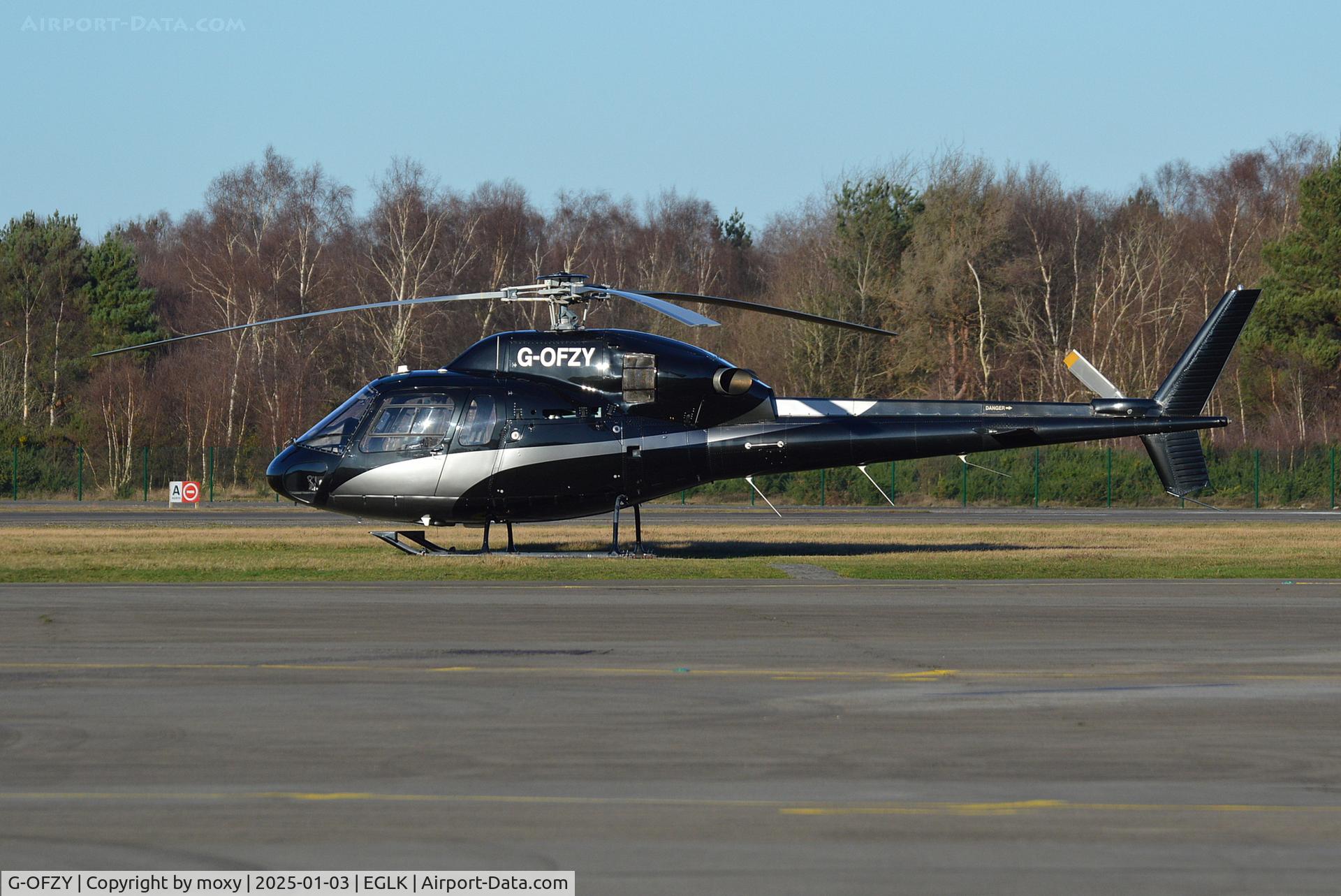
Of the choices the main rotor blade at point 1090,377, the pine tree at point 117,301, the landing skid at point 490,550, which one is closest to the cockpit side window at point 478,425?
the landing skid at point 490,550

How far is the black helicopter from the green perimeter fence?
26602 millimetres

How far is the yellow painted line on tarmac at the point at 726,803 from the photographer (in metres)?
6.94

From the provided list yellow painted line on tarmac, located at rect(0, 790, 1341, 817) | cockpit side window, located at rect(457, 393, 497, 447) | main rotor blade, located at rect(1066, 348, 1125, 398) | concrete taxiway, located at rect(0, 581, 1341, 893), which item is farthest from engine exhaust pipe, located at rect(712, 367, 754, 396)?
yellow painted line on tarmac, located at rect(0, 790, 1341, 817)

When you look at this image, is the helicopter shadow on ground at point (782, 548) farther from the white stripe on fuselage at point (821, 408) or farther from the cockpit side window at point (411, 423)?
the cockpit side window at point (411, 423)

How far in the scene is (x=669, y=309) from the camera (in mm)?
18844

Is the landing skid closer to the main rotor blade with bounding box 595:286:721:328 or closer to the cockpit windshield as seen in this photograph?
the cockpit windshield

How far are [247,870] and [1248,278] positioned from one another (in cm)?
6606

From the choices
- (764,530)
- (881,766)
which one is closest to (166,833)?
(881,766)

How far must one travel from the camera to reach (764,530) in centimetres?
3131

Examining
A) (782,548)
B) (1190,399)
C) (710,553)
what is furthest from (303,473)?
(1190,399)

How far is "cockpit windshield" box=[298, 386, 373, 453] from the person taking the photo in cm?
2222

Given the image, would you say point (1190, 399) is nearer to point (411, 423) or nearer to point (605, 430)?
point (605, 430)

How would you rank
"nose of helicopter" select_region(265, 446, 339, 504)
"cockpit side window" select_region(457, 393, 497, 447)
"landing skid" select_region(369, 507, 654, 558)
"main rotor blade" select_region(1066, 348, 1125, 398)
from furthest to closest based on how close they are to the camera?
1. "landing skid" select_region(369, 507, 654, 558)
2. "nose of helicopter" select_region(265, 446, 339, 504)
3. "cockpit side window" select_region(457, 393, 497, 447)
4. "main rotor blade" select_region(1066, 348, 1125, 398)

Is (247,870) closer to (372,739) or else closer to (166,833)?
(166,833)
